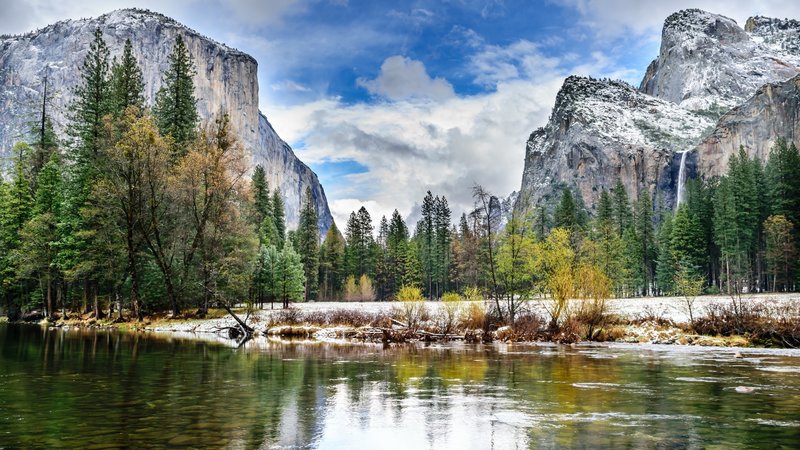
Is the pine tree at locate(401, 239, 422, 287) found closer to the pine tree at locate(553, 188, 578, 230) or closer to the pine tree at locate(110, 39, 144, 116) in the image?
the pine tree at locate(553, 188, 578, 230)

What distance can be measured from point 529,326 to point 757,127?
174 m

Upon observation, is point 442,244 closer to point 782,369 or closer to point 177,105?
point 177,105

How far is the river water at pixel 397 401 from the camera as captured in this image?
30.0ft

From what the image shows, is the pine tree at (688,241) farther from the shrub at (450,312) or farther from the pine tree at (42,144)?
the pine tree at (42,144)

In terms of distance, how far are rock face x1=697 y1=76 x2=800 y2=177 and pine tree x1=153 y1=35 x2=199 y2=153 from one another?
157m

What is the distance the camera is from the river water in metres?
9.15

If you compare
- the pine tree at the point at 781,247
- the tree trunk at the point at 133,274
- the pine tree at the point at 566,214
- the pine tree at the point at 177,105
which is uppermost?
the pine tree at the point at 177,105

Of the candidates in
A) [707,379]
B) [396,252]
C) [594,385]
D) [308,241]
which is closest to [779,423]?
[594,385]

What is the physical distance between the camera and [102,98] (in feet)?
161

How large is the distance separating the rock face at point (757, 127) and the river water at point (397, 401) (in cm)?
16931

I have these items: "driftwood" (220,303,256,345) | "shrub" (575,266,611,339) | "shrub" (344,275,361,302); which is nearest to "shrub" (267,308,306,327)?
"driftwood" (220,303,256,345)

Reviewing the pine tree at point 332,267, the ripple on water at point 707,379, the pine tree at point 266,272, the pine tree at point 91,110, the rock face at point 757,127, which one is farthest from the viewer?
the rock face at point 757,127

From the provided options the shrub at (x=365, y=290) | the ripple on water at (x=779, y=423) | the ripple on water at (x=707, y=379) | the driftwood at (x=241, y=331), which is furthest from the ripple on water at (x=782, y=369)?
the shrub at (x=365, y=290)

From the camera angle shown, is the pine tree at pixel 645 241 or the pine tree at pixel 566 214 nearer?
the pine tree at pixel 645 241
